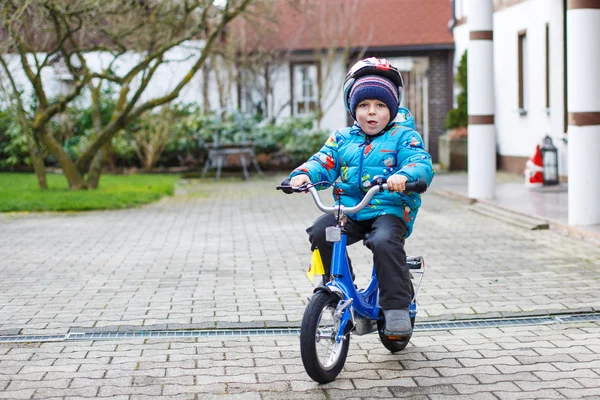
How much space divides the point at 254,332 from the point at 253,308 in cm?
80

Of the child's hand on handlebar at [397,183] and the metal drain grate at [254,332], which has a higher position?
the child's hand on handlebar at [397,183]

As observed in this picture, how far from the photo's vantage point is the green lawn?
48.8 ft

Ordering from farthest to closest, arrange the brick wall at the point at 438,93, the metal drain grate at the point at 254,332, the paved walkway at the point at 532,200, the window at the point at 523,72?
the brick wall at the point at 438,93, the window at the point at 523,72, the paved walkway at the point at 532,200, the metal drain grate at the point at 254,332

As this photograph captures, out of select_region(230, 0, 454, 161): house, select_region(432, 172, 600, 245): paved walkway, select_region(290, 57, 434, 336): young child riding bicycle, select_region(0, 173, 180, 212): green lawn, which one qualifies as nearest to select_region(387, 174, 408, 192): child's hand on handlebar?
select_region(290, 57, 434, 336): young child riding bicycle

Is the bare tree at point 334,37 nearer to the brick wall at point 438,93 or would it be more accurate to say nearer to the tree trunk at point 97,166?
the brick wall at point 438,93

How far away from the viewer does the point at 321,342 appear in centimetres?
489

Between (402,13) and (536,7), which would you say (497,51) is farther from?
(402,13)

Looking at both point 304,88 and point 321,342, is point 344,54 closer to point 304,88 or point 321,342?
point 304,88

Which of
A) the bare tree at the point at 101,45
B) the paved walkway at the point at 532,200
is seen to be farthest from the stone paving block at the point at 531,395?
the bare tree at the point at 101,45

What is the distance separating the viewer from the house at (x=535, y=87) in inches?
424

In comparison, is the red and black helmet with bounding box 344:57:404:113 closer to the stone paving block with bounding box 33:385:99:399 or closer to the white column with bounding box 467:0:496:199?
the stone paving block with bounding box 33:385:99:399

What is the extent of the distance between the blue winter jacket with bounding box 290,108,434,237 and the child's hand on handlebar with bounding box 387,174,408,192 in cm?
38

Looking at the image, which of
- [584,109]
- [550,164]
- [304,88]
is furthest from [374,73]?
[304,88]

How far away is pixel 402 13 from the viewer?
2753 cm
